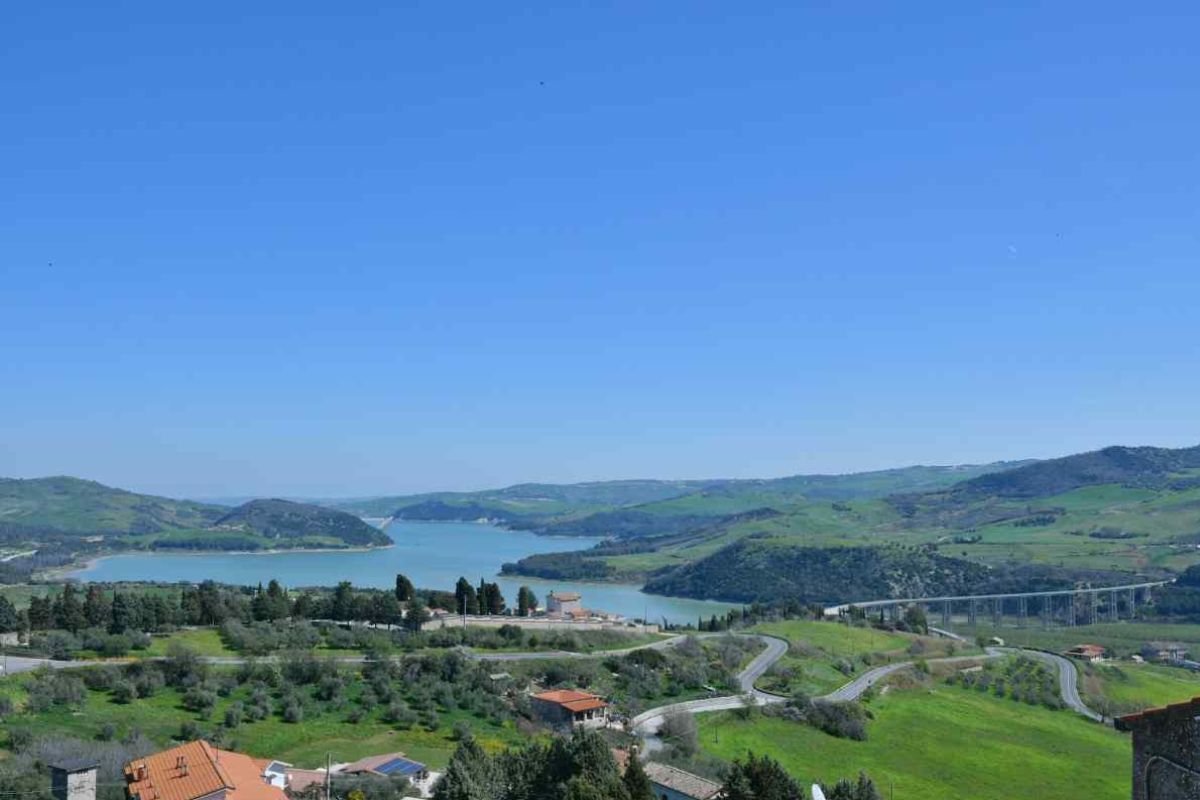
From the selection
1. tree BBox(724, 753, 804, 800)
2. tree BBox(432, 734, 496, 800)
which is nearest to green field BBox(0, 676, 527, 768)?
tree BBox(432, 734, 496, 800)

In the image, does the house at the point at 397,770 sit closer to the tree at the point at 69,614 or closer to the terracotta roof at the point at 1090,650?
the tree at the point at 69,614

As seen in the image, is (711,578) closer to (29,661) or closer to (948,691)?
(948,691)

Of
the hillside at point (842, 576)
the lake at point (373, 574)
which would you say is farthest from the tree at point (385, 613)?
the hillside at point (842, 576)

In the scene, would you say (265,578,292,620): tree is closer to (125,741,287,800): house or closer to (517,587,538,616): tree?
(517,587,538,616): tree

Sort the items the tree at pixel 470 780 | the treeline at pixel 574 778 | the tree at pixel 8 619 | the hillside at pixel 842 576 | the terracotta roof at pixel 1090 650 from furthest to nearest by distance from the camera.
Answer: the hillside at pixel 842 576, the terracotta roof at pixel 1090 650, the tree at pixel 8 619, the tree at pixel 470 780, the treeline at pixel 574 778

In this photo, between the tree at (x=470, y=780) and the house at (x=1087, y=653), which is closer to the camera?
the tree at (x=470, y=780)

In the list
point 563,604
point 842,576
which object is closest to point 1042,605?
point 842,576

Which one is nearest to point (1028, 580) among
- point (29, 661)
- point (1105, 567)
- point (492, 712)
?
point (1105, 567)
